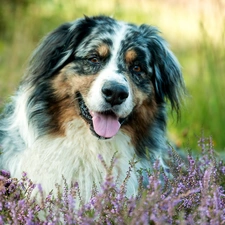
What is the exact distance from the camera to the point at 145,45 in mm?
4805

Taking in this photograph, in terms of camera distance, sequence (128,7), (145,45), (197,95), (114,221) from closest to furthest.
Result: (114,221), (145,45), (197,95), (128,7)

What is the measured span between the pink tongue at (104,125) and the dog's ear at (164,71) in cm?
66

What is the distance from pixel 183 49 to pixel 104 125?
25.5ft

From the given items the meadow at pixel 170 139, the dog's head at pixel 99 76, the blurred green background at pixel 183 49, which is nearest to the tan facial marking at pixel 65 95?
the dog's head at pixel 99 76

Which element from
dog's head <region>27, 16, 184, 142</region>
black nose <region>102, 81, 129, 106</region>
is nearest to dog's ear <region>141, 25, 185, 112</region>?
dog's head <region>27, 16, 184, 142</region>

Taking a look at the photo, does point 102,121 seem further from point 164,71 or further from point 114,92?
point 164,71

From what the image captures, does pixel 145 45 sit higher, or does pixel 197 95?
pixel 145 45

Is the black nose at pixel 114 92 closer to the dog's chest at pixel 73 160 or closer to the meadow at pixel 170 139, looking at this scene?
the dog's chest at pixel 73 160

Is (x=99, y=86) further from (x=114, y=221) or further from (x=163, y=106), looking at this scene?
(x=114, y=221)

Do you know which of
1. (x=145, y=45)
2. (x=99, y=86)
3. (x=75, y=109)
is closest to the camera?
(x=99, y=86)

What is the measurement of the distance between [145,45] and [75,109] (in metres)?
0.88

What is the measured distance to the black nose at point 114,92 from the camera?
415 cm

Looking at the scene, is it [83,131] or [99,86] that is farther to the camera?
[83,131]

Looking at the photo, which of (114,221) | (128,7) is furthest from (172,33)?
(114,221)
